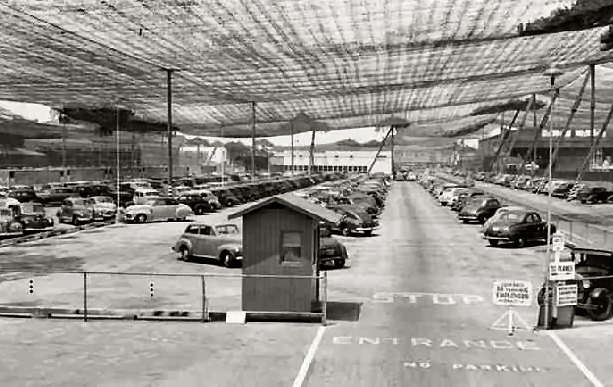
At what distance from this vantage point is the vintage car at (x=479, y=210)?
49.2 metres

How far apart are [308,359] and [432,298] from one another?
801 cm

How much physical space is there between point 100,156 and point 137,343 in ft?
410

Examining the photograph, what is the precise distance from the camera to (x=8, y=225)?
4041 cm

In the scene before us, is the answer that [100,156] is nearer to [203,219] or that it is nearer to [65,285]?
[203,219]

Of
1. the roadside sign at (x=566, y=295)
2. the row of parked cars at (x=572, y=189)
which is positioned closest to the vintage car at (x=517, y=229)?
the roadside sign at (x=566, y=295)

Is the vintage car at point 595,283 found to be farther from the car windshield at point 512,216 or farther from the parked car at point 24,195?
the parked car at point 24,195

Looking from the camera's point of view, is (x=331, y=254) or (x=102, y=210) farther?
(x=102, y=210)

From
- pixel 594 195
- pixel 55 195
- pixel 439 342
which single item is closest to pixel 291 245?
pixel 439 342

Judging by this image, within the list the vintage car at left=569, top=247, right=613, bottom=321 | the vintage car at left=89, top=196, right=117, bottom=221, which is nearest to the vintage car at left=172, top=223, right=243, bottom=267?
the vintage car at left=569, top=247, right=613, bottom=321

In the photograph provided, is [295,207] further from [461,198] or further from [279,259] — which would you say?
[461,198]

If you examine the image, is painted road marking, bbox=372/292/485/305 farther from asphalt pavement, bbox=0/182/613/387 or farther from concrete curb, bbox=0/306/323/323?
concrete curb, bbox=0/306/323/323

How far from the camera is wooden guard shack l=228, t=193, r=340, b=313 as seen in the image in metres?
18.2

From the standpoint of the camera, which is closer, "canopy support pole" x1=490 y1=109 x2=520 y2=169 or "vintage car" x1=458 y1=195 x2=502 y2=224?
"vintage car" x1=458 y1=195 x2=502 y2=224

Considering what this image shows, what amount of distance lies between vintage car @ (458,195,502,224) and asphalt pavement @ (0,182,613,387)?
22.6m
